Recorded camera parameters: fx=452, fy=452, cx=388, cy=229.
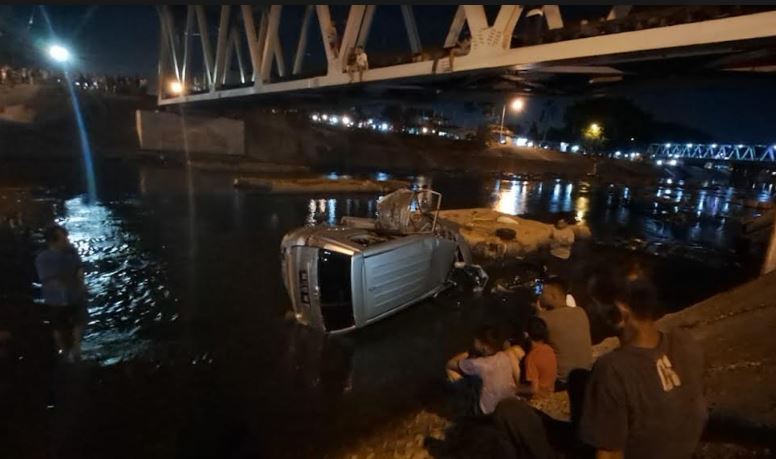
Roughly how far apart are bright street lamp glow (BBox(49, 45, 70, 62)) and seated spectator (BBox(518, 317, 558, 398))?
60.1 meters

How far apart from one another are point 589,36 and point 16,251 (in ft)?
52.5

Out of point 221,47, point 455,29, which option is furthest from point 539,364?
point 221,47

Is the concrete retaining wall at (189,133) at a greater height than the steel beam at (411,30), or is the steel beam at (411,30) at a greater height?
the steel beam at (411,30)

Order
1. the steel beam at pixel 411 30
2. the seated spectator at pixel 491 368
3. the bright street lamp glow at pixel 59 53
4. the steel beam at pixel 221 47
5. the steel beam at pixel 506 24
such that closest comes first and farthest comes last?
the seated spectator at pixel 491 368, the steel beam at pixel 506 24, the steel beam at pixel 411 30, the steel beam at pixel 221 47, the bright street lamp glow at pixel 59 53

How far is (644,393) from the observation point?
8.13 feet

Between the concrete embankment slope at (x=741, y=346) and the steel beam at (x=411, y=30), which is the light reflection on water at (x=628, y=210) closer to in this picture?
the steel beam at (x=411, y=30)

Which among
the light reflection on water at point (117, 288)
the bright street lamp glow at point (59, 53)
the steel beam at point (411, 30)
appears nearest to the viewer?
the light reflection on water at point (117, 288)

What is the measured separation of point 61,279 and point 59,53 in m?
55.2

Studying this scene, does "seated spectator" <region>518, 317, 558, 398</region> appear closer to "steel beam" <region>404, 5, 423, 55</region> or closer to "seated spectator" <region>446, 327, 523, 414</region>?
"seated spectator" <region>446, 327, 523, 414</region>

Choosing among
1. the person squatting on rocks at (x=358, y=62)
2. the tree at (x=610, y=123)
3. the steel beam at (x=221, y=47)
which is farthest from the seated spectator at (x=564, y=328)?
the tree at (x=610, y=123)

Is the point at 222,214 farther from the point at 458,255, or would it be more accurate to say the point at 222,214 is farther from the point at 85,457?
the point at 85,457

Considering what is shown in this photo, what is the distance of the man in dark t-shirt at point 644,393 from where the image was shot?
98.0 inches

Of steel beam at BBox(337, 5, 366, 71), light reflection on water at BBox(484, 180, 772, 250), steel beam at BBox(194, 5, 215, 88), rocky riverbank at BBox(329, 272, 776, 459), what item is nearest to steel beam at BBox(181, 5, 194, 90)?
steel beam at BBox(194, 5, 215, 88)

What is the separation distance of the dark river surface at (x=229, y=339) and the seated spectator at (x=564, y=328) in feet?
8.02
